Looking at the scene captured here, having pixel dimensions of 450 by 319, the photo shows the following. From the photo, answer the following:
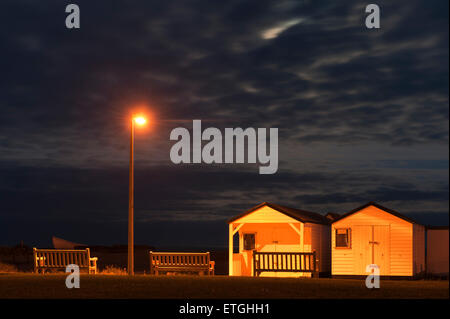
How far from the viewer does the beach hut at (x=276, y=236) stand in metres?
32.1

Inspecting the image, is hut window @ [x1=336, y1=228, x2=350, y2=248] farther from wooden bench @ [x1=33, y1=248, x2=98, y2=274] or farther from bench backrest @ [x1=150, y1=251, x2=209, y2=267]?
wooden bench @ [x1=33, y1=248, x2=98, y2=274]

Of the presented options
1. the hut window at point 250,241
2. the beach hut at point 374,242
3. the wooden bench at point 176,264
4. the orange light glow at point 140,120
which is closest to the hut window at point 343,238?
the beach hut at point 374,242

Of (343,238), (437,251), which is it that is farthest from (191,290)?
(437,251)

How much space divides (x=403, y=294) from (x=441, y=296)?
88 cm

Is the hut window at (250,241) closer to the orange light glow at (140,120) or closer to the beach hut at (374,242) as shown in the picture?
the beach hut at (374,242)

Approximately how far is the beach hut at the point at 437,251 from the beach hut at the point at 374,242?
2.89 meters

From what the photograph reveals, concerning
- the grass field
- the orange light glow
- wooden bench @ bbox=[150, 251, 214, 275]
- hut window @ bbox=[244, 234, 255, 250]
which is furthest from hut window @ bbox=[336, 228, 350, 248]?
the grass field

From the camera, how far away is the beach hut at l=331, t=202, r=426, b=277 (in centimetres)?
3117

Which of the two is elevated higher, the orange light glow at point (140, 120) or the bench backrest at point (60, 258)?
the orange light glow at point (140, 120)

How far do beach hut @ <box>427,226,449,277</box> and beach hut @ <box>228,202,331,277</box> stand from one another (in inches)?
198

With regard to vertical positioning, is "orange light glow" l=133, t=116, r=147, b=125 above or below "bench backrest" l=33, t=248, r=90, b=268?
above

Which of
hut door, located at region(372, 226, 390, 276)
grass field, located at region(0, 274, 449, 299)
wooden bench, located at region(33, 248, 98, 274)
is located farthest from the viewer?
hut door, located at region(372, 226, 390, 276)

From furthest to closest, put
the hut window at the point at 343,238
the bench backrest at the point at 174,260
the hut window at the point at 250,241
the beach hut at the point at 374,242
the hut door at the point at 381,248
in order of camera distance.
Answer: the hut window at the point at 250,241 → the hut window at the point at 343,238 → the hut door at the point at 381,248 → the beach hut at the point at 374,242 → the bench backrest at the point at 174,260
